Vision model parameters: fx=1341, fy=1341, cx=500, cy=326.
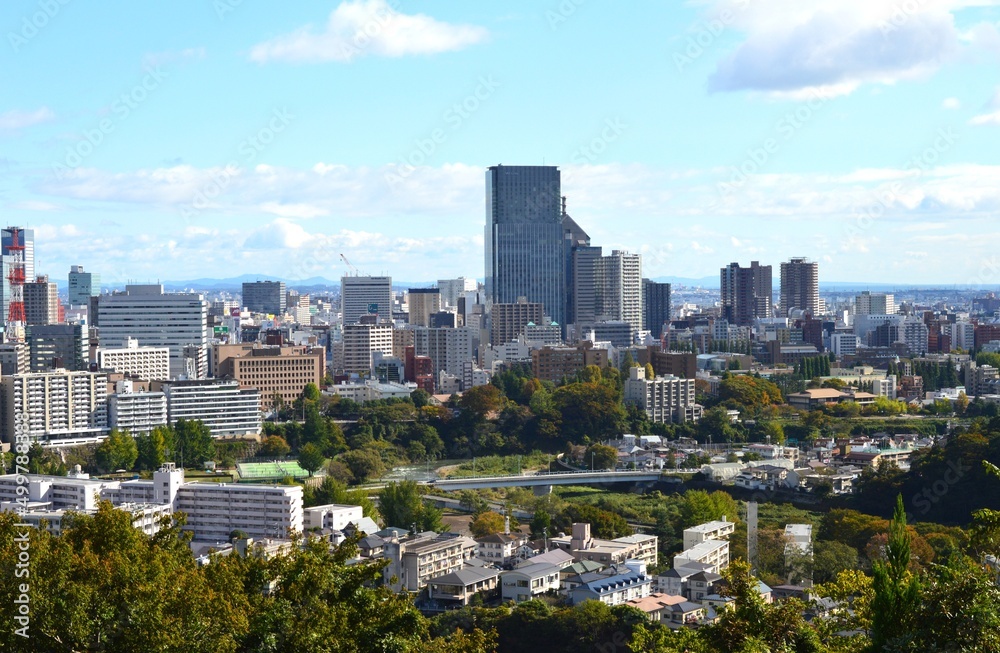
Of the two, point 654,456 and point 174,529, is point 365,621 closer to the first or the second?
point 174,529

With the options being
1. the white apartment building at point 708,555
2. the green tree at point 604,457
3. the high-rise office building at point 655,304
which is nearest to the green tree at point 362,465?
the green tree at point 604,457

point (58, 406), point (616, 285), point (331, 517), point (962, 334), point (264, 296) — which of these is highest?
point (616, 285)

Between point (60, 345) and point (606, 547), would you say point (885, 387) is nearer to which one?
point (606, 547)

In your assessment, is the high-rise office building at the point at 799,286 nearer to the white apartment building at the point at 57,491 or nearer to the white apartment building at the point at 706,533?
the white apartment building at the point at 706,533

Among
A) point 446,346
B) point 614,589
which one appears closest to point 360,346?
point 446,346

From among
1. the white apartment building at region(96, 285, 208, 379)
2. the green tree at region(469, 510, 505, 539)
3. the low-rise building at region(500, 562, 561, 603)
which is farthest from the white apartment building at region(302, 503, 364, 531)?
the white apartment building at region(96, 285, 208, 379)

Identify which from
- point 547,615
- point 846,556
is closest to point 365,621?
point 547,615

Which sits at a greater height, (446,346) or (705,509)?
(446,346)
